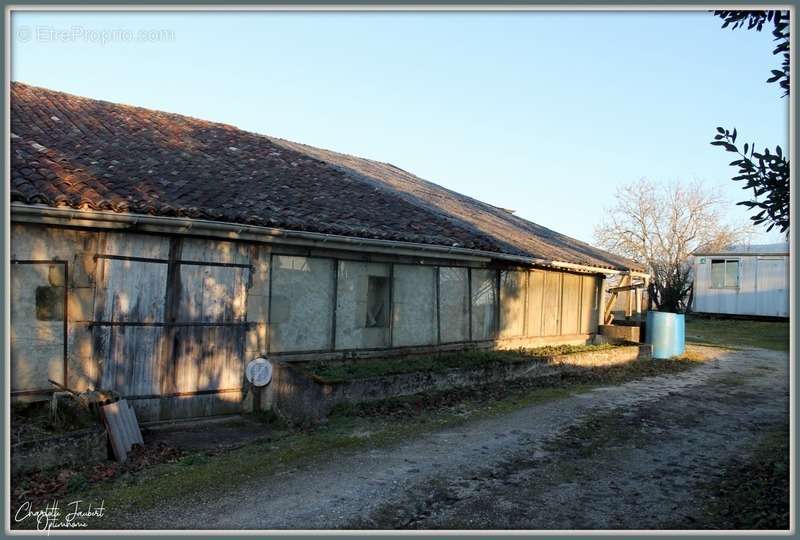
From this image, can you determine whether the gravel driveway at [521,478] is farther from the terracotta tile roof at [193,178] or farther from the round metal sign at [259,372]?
the terracotta tile roof at [193,178]

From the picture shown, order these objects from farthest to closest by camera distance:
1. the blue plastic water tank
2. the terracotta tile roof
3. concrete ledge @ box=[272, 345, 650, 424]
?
1. the blue plastic water tank
2. concrete ledge @ box=[272, 345, 650, 424]
3. the terracotta tile roof

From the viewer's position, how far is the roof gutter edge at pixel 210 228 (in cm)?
750

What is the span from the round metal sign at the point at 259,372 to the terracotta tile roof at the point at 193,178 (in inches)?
84.9

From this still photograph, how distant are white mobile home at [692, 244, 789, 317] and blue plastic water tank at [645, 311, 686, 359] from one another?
1289 centimetres

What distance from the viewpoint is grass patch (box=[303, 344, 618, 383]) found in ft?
30.9

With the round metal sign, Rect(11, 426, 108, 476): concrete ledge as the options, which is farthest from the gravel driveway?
the round metal sign

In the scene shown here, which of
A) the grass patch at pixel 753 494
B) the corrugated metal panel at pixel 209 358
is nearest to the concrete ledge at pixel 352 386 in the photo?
the corrugated metal panel at pixel 209 358

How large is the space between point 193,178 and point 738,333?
22957 millimetres

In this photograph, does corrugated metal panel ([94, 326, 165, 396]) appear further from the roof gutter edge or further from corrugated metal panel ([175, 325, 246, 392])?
the roof gutter edge

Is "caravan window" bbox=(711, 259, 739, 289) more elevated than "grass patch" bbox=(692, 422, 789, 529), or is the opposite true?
"caravan window" bbox=(711, 259, 739, 289)

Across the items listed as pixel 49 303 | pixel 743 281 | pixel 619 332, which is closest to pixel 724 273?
pixel 743 281

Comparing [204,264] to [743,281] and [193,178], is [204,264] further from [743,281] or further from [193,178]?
[743,281]

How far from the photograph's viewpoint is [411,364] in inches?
423

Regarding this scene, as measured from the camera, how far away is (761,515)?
17.1ft
